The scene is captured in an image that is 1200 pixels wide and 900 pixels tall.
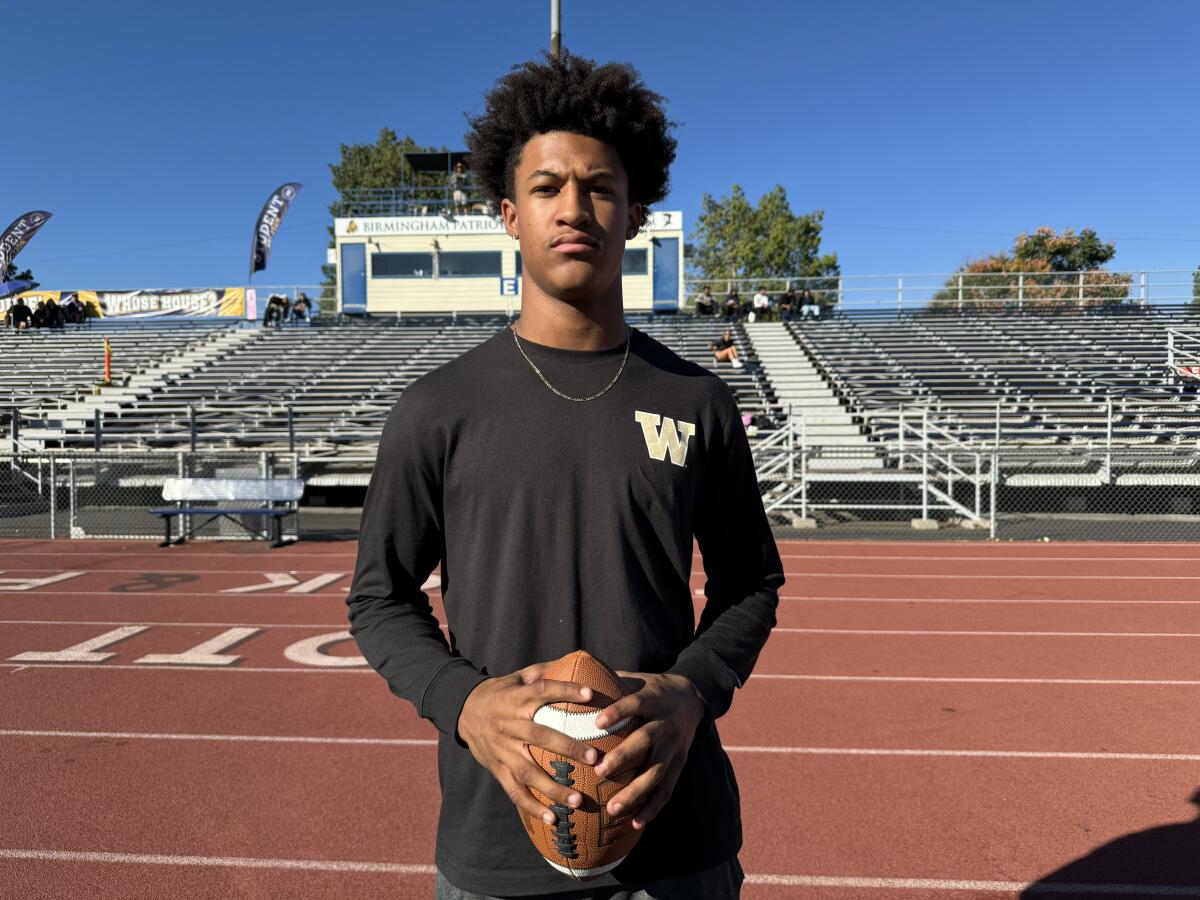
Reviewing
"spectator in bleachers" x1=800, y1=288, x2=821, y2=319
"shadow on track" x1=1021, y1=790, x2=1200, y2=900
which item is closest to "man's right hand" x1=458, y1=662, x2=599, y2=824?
"shadow on track" x1=1021, y1=790, x2=1200, y2=900

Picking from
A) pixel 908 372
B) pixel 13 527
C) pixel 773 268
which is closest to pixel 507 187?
pixel 13 527

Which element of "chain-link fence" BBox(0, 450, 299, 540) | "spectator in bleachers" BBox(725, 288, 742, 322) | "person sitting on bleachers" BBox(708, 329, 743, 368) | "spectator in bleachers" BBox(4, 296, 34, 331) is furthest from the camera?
"spectator in bleachers" BBox(4, 296, 34, 331)

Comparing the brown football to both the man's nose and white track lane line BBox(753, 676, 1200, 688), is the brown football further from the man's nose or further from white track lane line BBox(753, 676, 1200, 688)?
white track lane line BBox(753, 676, 1200, 688)

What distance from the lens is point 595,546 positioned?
1340 millimetres

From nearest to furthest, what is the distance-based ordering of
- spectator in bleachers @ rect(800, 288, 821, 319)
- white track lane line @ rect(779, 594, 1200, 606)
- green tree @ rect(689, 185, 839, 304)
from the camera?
white track lane line @ rect(779, 594, 1200, 606) → spectator in bleachers @ rect(800, 288, 821, 319) → green tree @ rect(689, 185, 839, 304)

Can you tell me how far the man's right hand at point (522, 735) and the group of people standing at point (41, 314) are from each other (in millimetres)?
30073

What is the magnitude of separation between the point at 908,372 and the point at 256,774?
17.7m

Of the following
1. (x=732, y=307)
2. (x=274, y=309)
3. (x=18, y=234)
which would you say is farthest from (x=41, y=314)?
(x=732, y=307)

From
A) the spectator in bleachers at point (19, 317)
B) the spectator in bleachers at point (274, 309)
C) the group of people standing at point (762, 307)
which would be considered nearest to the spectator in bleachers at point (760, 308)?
the group of people standing at point (762, 307)

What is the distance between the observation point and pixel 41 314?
26.7 m

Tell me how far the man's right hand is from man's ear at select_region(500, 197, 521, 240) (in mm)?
734

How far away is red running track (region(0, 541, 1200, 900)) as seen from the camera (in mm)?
3289

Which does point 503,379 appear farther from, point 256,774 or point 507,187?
point 256,774

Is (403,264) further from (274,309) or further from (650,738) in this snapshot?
(650,738)
